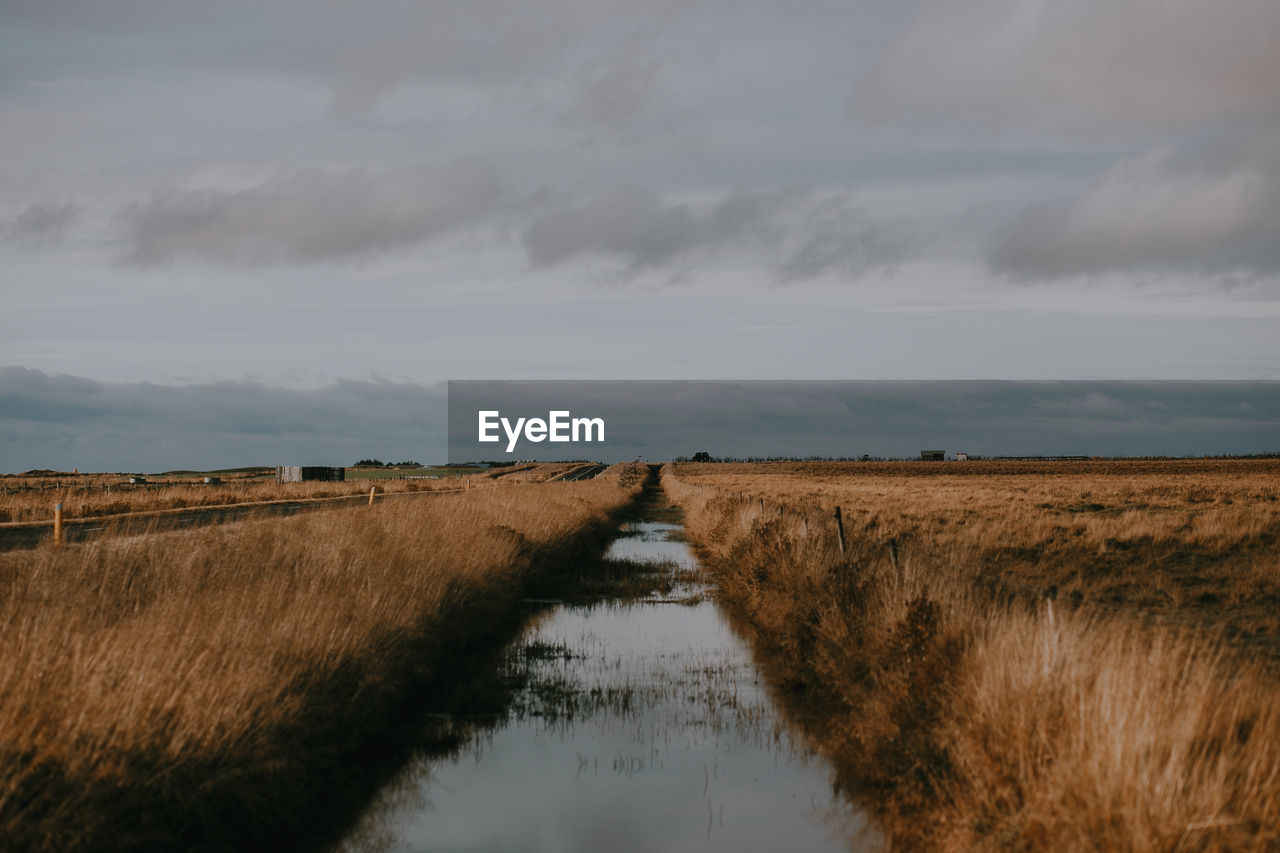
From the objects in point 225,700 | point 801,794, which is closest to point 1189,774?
point 801,794

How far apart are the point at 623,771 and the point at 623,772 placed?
2 cm

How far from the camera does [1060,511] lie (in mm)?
36094

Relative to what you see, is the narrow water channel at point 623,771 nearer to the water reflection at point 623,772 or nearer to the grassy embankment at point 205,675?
the water reflection at point 623,772

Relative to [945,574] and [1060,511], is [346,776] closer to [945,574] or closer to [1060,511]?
[945,574]

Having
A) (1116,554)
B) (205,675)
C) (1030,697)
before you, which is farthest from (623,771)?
(1116,554)

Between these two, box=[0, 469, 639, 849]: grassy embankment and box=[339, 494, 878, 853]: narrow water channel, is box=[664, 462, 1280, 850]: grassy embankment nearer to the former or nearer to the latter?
box=[339, 494, 878, 853]: narrow water channel

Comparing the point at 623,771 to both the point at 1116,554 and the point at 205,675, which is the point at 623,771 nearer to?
the point at 205,675

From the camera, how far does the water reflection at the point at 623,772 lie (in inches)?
300

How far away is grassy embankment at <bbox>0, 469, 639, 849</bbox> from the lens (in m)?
5.70

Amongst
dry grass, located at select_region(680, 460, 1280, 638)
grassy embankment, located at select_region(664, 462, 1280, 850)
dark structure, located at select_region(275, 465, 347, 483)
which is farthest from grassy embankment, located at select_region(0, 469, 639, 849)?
dark structure, located at select_region(275, 465, 347, 483)

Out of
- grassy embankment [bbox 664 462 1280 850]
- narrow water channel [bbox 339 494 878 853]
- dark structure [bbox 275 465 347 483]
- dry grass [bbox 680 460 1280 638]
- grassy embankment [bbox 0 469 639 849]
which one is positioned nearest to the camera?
grassy embankment [bbox 664 462 1280 850]

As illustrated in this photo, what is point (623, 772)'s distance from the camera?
9016 mm

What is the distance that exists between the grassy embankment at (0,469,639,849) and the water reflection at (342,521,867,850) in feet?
2.74

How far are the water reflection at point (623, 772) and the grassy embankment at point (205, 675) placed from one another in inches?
32.9
